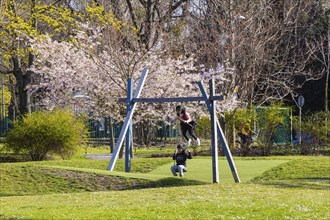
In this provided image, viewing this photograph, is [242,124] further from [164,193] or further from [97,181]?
[164,193]

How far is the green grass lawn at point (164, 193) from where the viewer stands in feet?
33.6

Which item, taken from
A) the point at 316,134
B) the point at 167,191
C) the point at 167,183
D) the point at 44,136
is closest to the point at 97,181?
the point at 167,183

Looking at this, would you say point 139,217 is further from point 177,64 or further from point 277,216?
point 177,64

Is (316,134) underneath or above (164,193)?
above

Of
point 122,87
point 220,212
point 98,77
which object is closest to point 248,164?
point 122,87

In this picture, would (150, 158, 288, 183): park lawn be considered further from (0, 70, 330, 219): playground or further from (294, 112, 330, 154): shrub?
(294, 112, 330, 154): shrub

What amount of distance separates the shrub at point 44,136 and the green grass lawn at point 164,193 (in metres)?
3.43

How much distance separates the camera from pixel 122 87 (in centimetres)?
2631

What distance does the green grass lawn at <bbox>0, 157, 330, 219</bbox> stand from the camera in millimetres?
10234

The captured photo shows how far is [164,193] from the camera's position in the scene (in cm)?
1354

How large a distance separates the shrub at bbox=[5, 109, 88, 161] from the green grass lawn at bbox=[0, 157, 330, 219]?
3.43 meters

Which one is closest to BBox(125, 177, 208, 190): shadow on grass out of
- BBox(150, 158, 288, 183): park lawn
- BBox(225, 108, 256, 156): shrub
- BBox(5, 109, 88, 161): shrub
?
BBox(150, 158, 288, 183): park lawn

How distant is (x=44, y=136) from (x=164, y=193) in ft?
41.4

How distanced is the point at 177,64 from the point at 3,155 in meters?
8.12
